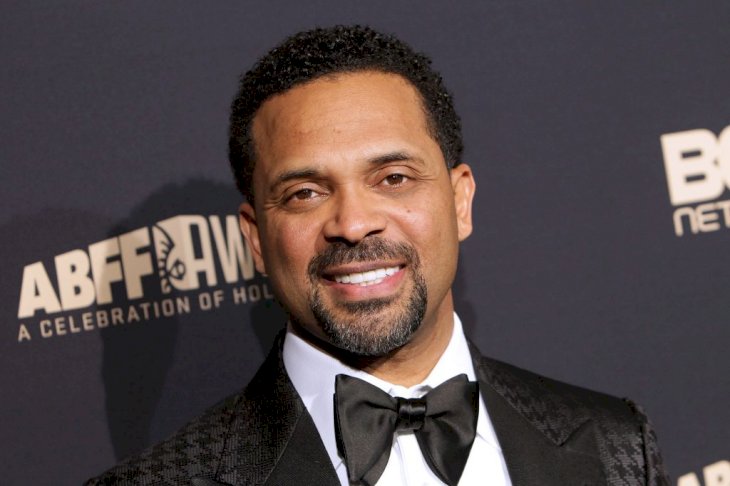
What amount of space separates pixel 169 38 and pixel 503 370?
102 centimetres

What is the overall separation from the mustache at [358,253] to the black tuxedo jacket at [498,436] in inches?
8.6

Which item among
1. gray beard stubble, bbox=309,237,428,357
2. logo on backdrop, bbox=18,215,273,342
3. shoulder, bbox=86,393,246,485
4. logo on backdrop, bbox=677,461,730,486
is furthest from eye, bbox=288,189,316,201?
logo on backdrop, bbox=677,461,730,486

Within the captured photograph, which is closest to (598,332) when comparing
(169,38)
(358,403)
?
(358,403)

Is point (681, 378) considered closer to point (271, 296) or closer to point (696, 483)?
point (696, 483)

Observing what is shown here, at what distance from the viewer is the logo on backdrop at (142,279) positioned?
6.72ft

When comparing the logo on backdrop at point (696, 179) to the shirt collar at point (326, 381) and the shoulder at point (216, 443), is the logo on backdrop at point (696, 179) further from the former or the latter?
the shoulder at point (216, 443)

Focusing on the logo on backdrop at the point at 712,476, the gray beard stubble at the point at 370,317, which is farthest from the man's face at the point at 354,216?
the logo on backdrop at the point at 712,476

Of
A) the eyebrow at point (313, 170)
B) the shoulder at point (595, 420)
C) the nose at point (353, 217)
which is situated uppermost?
the eyebrow at point (313, 170)

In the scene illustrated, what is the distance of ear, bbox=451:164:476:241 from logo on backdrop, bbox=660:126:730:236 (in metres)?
0.81

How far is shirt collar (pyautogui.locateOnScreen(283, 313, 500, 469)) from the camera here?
1.59 m

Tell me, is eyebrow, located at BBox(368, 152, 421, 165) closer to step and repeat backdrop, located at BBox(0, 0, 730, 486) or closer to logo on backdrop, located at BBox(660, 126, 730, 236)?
step and repeat backdrop, located at BBox(0, 0, 730, 486)

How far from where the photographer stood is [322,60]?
163cm

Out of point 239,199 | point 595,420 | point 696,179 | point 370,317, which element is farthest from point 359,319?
point 696,179

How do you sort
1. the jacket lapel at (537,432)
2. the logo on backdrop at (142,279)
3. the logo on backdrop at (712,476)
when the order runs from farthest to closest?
1. the logo on backdrop at (712,476)
2. the logo on backdrop at (142,279)
3. the jacket lapel at (537,432)
